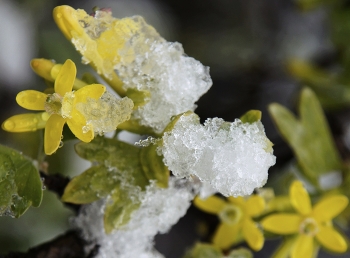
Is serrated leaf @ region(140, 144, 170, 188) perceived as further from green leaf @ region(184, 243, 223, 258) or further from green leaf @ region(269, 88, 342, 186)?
green leaf @ region(269, 88, 342, 186)

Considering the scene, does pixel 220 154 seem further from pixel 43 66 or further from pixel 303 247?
pixel 303 247

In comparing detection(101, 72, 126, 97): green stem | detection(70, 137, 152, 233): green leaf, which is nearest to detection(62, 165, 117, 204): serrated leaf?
detection(70, 137, 152, 233): green leaf

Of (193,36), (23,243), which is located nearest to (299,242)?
(23,243)

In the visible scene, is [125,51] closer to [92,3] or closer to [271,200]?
[271,200]

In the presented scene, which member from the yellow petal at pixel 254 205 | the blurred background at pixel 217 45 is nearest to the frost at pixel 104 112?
the yellow petal at pixel 254 205

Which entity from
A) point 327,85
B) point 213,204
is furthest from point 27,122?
point 327,85

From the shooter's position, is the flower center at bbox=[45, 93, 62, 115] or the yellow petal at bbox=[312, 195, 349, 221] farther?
the yellow petal at bbox=[312, 195, 349, 221]
